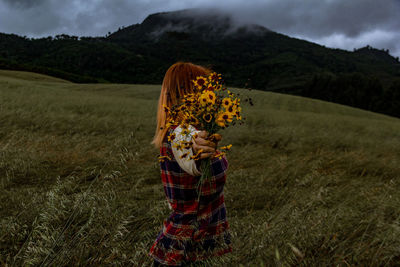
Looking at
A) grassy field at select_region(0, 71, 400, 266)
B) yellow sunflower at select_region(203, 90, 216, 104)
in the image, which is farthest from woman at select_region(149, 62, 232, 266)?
yellow sunflower at select_region(203, 90, 216, 104)

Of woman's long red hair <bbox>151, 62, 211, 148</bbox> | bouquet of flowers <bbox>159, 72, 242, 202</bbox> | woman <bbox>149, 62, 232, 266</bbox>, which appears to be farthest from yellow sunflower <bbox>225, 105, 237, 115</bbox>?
woman's long red hair <bbox>151, 62, 211, 148</bbox>

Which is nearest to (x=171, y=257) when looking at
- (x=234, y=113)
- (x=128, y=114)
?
(x=234, y=113)

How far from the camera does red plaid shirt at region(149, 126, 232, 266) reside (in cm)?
170

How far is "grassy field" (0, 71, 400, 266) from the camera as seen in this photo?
179 centimetres

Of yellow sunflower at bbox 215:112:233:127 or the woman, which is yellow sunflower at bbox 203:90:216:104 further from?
the woman

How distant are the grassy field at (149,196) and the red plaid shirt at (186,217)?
0.61 ft

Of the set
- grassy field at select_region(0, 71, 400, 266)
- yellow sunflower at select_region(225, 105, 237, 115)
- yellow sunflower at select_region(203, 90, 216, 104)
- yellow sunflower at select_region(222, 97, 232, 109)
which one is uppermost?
yellow sunflower at select_region(203, 90, 216, 104)

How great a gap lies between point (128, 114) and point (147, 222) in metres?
8.92

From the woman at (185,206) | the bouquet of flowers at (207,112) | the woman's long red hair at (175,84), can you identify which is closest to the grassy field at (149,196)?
the woman at (185,206)

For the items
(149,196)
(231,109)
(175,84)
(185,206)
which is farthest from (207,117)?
(149,196)

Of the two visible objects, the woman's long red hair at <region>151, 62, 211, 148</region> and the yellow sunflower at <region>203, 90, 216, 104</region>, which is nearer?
the yellow sunflower at <region>203, 90, 216, 104</region>

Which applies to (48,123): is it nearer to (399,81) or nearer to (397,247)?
(397,247)

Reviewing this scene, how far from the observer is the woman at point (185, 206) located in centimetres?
170

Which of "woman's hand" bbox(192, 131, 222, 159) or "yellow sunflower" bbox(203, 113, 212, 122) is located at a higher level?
"yellow sunflower" bbox(203, 113, 212, 122)
